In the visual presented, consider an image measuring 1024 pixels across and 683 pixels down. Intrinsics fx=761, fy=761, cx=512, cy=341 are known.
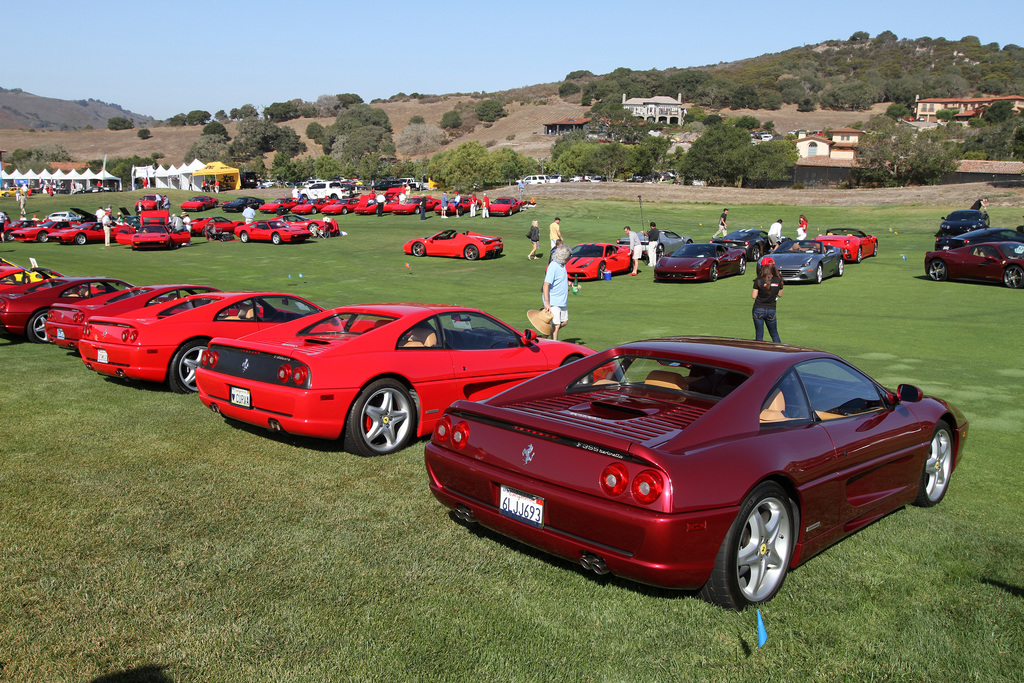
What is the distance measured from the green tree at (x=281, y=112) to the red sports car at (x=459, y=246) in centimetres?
17391

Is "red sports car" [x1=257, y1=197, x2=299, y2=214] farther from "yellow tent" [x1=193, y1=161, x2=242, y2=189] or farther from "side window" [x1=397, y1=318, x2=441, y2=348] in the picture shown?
"side window" [x1=397, y1=318, x2=441, y2=348]

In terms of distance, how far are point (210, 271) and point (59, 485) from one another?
24.3 metres

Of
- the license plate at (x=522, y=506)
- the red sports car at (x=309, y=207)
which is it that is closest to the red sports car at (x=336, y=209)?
the red sports car at (x=309, y=207)

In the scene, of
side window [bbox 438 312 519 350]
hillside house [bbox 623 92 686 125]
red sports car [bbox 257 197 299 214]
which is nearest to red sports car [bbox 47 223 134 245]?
red sports car [bbox 257 197 299 214]

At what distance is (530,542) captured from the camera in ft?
14.0

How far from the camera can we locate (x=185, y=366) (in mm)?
9172

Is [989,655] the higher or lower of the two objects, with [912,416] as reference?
lower

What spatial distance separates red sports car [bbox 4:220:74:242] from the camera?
40000 millimetres

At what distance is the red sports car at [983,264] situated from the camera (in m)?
21.9

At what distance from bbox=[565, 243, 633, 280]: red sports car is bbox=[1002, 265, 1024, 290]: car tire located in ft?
38.2

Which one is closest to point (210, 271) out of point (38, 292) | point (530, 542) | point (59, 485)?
point (38, 292)

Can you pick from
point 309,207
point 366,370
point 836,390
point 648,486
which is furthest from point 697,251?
point 309,207

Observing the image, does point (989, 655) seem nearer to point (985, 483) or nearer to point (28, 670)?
point (985, 483)

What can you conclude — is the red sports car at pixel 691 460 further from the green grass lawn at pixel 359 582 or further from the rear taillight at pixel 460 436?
the green grass lawn at pixel 359 582
